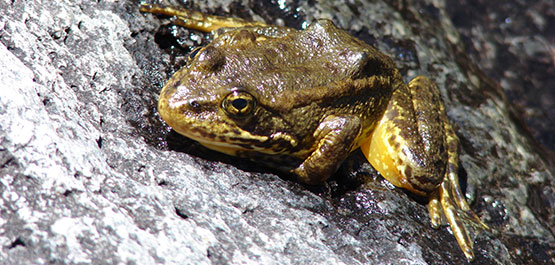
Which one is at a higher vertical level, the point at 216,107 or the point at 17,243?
the point at 216,107

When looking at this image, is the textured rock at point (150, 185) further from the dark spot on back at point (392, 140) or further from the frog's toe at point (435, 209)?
the dark spot on back at point (392, 140)

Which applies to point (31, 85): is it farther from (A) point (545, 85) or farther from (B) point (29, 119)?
(A) point (545, 85)

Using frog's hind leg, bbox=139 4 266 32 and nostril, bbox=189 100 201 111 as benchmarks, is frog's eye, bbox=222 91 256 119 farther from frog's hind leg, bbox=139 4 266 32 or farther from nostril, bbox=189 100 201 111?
frog's hind leg, bbox=139 4 266 32

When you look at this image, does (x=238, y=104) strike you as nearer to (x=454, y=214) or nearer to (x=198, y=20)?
(x=198, y=20)

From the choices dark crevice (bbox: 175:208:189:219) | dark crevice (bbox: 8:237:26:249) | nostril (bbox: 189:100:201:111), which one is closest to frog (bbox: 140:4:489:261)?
nostril (bbox: 189:100:201:111)

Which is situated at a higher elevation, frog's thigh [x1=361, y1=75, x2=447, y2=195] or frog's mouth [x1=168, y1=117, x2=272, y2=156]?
frog's mouth [x1=168, y1=117, x2=272, y2=156]

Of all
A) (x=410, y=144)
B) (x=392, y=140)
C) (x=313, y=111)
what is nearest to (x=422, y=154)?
(x=410, y=144)
